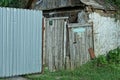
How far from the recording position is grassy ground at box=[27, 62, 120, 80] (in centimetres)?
938

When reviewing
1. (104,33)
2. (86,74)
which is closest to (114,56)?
(104,33)

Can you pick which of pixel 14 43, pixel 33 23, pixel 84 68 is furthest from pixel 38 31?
pixel 84 68

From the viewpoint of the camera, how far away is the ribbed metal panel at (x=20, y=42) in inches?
345

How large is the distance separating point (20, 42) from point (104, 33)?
15.5 ft

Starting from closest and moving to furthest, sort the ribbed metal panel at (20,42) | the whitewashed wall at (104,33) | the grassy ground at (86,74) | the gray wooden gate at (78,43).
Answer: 1. the ribbed metal panel at (20,42)
2. the grassy ground at (86,74)
3. the gray wooden gate at (78,43)
4. the whitewashed wall at (104,33)

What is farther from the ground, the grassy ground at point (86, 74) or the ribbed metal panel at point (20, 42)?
the ribbed metal panel at point (20, 42)

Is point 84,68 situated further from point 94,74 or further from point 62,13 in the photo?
point 62,13

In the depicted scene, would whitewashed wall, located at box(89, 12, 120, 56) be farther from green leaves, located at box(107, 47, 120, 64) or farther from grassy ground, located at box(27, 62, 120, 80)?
grassy ground, located at box(27, 62, 120, 80)

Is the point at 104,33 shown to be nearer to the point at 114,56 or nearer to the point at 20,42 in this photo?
the point at 114,56

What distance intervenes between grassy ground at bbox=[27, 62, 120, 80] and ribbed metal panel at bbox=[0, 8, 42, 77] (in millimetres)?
519

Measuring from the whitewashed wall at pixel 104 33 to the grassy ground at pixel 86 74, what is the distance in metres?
1.10

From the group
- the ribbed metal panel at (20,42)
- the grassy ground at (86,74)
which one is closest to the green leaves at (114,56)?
the grassy ground at (86,74)

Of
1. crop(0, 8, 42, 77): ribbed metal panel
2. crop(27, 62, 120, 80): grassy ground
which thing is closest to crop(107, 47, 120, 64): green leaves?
crop(27, 62, 120, 80): grassy ground

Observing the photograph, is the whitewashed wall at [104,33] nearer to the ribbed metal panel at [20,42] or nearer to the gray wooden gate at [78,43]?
the gray wooden gate at [78,43]
